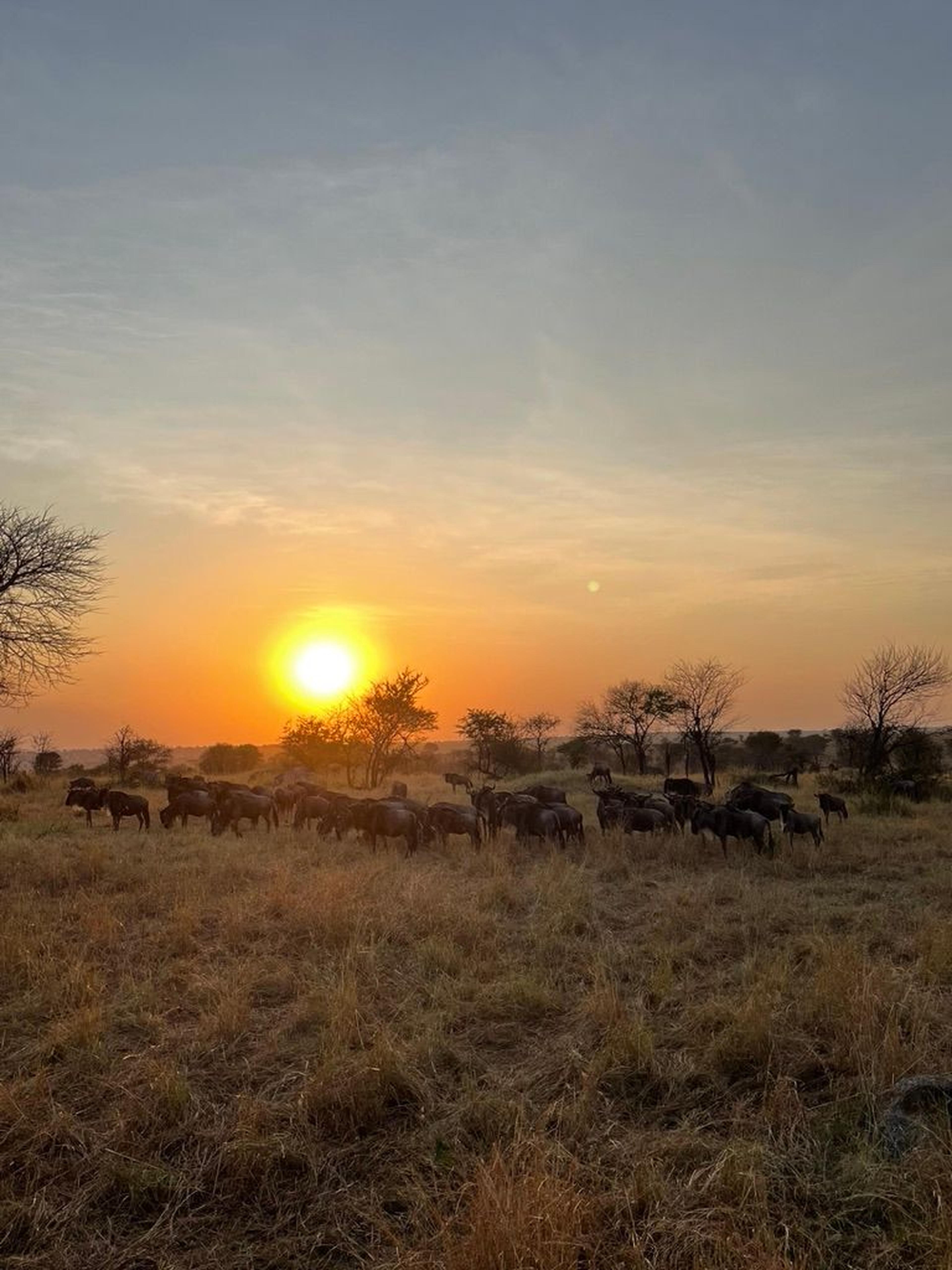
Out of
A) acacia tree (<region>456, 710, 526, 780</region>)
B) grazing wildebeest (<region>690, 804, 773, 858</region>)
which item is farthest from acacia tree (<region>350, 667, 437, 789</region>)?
grazing wildebeest (<region>690, 804, 773, 858</region>)

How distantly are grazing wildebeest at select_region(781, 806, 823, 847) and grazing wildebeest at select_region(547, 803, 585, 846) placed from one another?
194 inches

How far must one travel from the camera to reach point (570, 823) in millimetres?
20359

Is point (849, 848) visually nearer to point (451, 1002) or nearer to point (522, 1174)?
point (451, 1002)

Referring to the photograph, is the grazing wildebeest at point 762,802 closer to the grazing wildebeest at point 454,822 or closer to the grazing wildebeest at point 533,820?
the grazing wildebeest at point 533,820

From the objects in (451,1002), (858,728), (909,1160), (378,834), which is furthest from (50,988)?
(858,728)

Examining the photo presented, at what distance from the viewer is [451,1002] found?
847 cm

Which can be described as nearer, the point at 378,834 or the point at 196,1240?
the point at 196,1240

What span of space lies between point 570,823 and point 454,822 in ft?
9.80

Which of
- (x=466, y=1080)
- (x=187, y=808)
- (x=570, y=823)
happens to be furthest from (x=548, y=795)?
(x=466, y=1080)

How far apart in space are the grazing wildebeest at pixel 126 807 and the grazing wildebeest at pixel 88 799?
154 centimetres

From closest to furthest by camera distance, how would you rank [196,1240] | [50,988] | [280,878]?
1. [196,1240]
2. [50,988]
3. [280,878]

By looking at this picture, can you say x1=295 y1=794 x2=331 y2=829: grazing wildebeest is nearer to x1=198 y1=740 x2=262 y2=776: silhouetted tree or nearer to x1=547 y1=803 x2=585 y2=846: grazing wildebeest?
x1=547 y1=803 x2=585 y2=846: grazing wildebeest

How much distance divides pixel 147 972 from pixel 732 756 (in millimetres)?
73200

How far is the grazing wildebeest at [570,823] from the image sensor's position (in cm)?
2019
